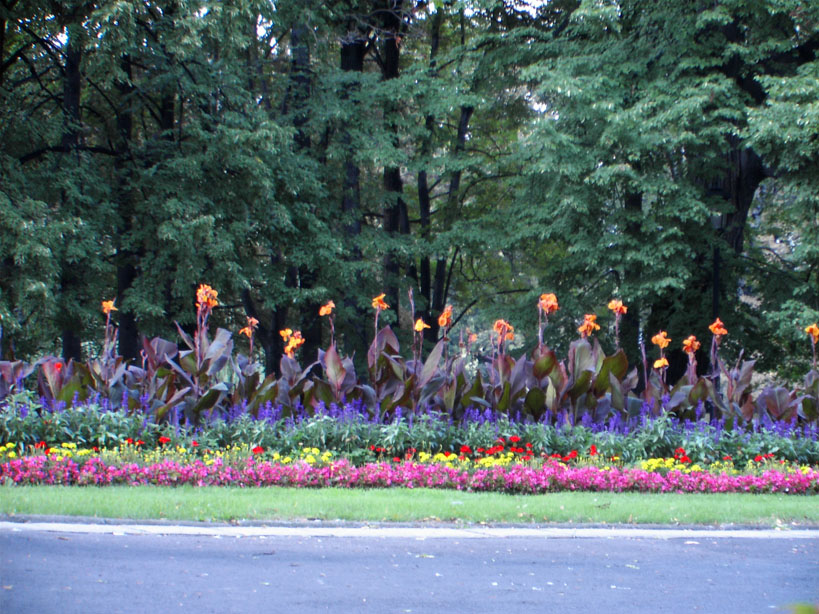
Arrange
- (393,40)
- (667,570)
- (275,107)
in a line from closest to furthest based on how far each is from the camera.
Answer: (667,570)
(275,107)
(393,40)

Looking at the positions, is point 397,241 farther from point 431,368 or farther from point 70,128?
point 431,368

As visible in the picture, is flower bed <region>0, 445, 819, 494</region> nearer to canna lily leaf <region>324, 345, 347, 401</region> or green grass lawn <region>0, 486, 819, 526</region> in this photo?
green grass lawn <region>0, 486, 819, 526</region>

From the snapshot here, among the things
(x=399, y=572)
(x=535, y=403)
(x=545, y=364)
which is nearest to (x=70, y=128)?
(x=545, y=364)

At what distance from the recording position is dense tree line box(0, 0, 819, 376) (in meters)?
16.6

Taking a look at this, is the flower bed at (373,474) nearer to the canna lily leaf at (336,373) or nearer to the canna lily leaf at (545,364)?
the canna lily leaf at (336,373)

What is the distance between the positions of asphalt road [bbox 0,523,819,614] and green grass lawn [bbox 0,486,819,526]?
43 cm

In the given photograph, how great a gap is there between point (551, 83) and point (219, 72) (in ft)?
23.9

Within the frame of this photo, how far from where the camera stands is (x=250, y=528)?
6.89 m

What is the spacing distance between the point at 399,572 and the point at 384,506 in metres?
1.87

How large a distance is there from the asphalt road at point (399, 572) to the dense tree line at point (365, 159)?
10.2m

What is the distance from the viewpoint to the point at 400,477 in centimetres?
884

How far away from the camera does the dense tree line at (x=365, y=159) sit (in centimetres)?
1661

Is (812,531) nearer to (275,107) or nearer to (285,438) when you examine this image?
(285,438)

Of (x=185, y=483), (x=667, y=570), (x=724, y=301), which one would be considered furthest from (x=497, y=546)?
(x=724, y=301)
